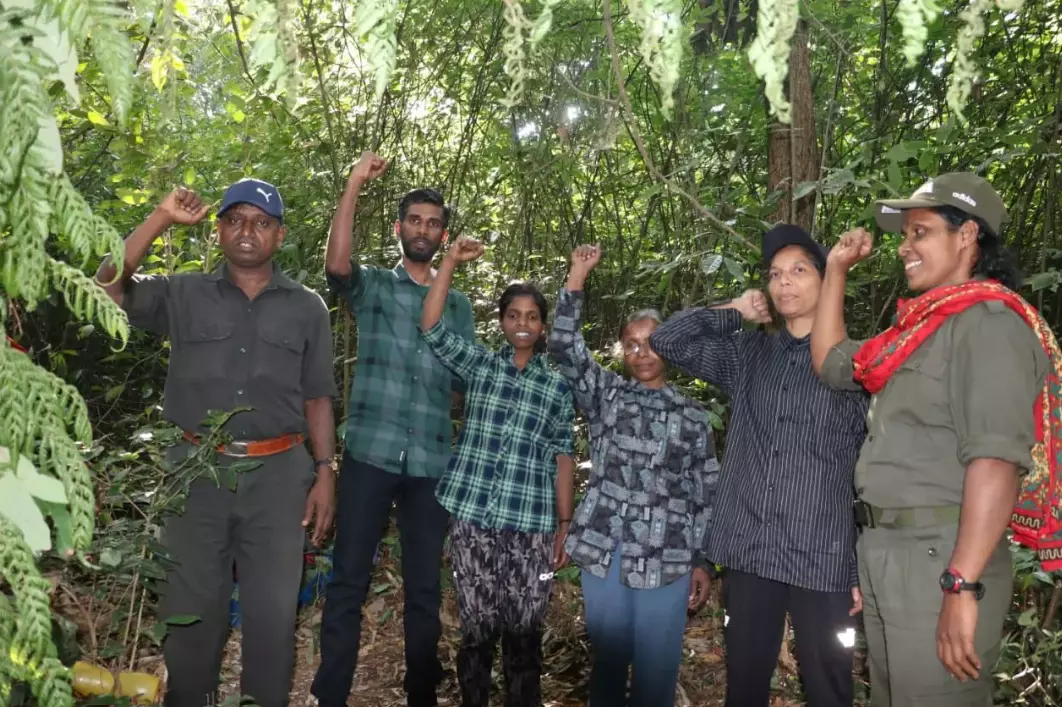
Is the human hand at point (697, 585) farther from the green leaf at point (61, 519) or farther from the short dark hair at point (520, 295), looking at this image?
the green leaf at point (61, 519)

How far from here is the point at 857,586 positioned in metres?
2.72

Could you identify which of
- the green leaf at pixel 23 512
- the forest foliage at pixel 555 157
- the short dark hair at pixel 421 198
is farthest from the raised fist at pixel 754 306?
the green leaf at pixel 23 512

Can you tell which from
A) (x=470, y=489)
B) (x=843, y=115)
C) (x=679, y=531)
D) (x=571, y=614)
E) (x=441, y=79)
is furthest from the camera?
(x=441, y=79)

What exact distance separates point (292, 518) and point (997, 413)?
7.69ft

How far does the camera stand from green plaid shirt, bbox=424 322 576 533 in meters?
3.56

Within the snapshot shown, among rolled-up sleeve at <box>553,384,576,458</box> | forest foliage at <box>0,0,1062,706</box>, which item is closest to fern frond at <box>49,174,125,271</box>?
forest foliage at <box>0,0,1062,706</box>

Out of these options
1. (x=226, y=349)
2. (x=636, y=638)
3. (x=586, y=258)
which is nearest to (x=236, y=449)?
(x=226, y=349)

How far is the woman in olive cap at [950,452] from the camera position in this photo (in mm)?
2035

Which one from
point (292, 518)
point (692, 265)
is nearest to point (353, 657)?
point (292, 518)

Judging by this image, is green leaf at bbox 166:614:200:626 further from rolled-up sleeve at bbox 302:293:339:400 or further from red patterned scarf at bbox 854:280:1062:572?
red patterned scarf at bbox 854:280:1062:572

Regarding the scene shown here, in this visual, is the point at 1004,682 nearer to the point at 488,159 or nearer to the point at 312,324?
Answer: the point at 312,324

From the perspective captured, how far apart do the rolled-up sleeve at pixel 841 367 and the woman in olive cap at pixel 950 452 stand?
0.19 m

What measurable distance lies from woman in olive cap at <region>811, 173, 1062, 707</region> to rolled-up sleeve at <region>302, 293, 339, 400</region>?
6.51ft

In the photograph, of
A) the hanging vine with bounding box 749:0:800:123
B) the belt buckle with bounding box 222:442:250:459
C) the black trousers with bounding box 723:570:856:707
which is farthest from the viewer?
the belt buckle with bounding box 222:442:250:459
